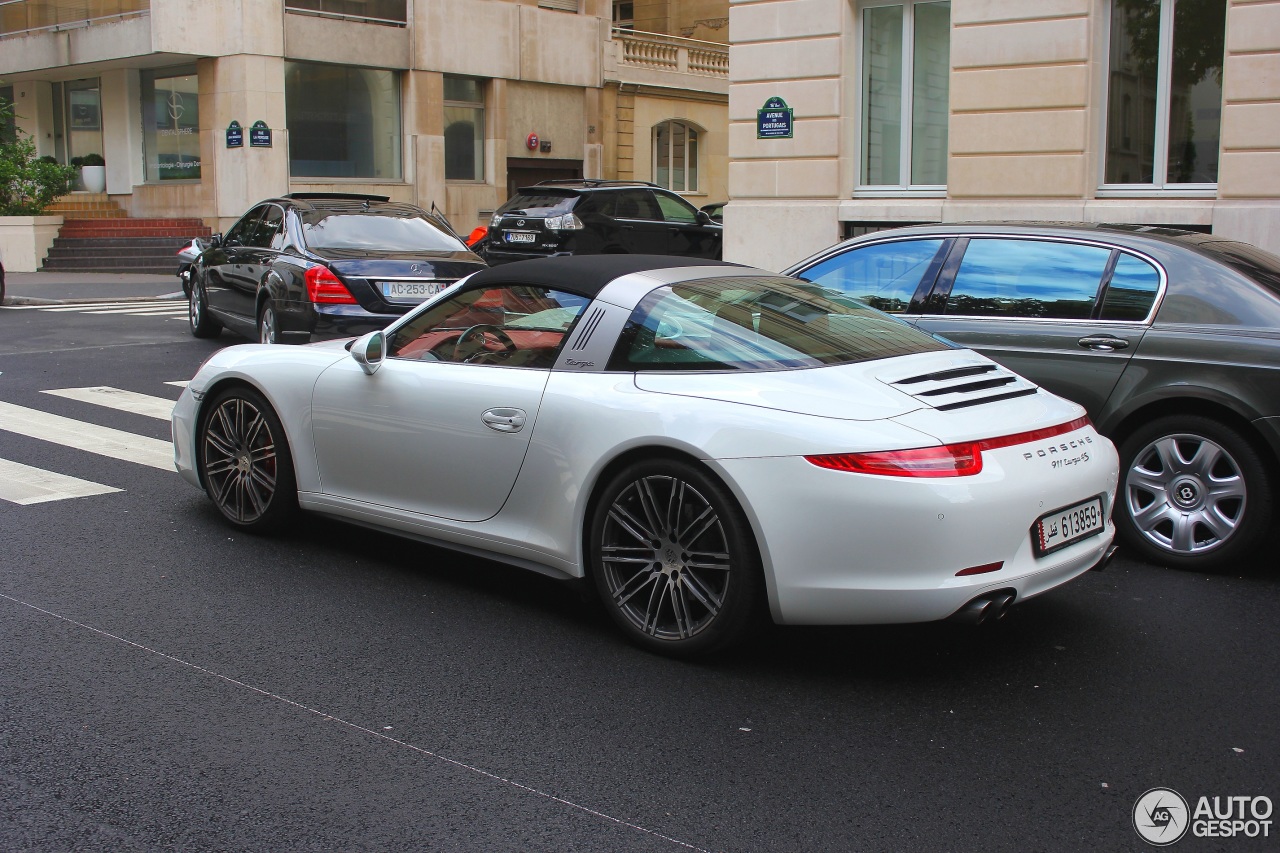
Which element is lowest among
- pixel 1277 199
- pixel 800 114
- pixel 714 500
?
pixel 714 500

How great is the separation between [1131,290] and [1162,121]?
8.60 m

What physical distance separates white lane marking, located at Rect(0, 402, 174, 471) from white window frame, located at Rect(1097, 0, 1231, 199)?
33.6 ft

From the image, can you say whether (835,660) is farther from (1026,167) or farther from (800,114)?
(800,114)

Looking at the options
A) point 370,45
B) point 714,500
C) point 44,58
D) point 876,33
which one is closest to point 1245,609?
point 714,500

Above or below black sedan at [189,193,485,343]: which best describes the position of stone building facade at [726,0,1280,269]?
above

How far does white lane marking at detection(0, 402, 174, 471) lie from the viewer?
8.31 meters

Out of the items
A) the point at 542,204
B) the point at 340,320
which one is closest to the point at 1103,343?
the point at 340,320

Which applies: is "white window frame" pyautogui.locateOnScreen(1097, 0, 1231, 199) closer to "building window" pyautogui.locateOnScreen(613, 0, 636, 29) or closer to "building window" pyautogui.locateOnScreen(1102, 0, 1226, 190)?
"building window" pyautogui.locateOnScreen(1102, 0, 1226, 190)

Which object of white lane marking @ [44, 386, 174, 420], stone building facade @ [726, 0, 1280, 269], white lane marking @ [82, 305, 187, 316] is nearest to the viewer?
white lane marking @ [44, 386, 174, 420]

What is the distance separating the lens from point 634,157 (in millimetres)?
37844

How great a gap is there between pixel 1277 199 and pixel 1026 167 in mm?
2621

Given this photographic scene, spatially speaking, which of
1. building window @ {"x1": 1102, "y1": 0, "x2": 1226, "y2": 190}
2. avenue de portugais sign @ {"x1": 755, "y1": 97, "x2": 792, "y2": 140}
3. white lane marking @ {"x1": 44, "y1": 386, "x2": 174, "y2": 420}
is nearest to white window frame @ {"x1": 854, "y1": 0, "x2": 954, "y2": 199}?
avenue de portugais sign @ {"x1": 755, "y1": 97, "x2": 792, "y2": 140}

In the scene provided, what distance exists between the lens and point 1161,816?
139 inches

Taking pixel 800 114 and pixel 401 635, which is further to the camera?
pixel 800 114
